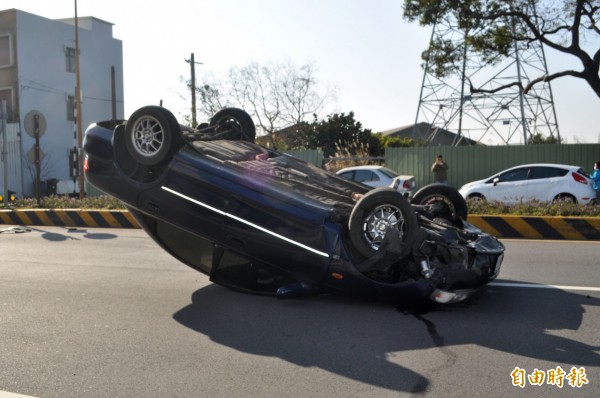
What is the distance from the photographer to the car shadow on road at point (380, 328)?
429cm

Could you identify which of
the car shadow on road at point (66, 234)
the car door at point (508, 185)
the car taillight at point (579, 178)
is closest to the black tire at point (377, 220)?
the car shadow on road at point (66, 234)

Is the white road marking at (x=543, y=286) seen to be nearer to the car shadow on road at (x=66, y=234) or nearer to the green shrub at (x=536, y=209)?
the green shrub at (x=536, y=209)

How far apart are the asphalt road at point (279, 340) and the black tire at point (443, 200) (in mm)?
906

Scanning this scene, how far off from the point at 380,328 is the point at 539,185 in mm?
11447

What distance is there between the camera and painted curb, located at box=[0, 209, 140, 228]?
43.0ft

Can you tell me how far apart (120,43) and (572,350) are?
38.8 m

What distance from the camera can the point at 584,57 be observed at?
63.5 ft

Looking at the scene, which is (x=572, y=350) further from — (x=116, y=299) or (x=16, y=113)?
(x=16, y=113)

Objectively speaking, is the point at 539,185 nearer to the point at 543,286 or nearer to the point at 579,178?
the point at 579,178

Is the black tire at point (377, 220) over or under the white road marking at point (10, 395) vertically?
over

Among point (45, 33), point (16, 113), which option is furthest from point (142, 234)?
point (45, 33)

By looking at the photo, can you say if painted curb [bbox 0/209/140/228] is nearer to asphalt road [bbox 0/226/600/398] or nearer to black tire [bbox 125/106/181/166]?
asphalt road [bbox 0/226/600/398]

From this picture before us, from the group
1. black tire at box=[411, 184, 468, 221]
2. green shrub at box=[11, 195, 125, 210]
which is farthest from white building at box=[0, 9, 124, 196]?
black tire at box=[411, 184, 468, 221]

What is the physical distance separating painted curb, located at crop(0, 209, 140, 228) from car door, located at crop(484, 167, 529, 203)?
351 inches
